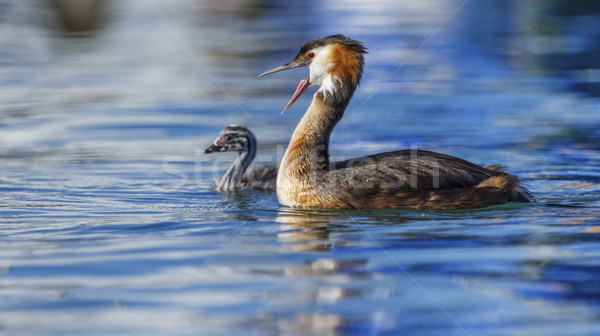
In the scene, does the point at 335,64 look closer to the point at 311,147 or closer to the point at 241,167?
the point at 311,147

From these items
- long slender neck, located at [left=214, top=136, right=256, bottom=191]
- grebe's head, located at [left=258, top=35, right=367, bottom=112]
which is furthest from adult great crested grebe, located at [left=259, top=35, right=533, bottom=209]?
long slender neck, located at [left=214, top=136, right=256, bottom=191]

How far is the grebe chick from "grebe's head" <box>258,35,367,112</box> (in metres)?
1.84

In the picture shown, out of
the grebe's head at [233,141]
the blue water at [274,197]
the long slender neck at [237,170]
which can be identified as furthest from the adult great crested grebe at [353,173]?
the grebe's head at [233,141]

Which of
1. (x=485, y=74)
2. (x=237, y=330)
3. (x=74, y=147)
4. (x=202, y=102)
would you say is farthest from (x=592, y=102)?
(x=237, y=330)

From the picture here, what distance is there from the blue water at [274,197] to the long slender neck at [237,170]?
323mm

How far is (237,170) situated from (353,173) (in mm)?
2507

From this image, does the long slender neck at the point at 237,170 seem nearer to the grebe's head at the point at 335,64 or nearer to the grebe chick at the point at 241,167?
the grebe chick at the point at 241,167

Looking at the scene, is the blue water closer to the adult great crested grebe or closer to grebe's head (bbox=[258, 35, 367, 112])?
the adult great crested grebe

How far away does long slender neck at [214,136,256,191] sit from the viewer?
10.6m

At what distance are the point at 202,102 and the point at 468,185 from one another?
7118 millimetres

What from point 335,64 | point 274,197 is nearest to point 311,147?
point 335,64

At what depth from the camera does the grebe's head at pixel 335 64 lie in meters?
9.06

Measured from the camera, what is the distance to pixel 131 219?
8.55m

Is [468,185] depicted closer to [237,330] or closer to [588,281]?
[588,281]
